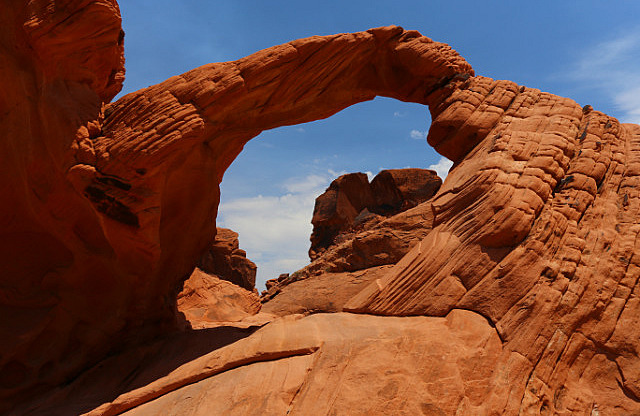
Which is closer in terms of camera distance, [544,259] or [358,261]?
[544,259]

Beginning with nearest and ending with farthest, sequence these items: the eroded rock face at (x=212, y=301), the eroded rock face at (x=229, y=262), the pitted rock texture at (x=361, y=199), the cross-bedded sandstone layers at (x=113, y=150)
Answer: the cross-bedded sandstone layers at (x=113, y=150) → the eroded rock face at (x=212, y=301) → the eroded rock face at (x=229, y=262) → the pitted rock texture at (x=361, y=199)

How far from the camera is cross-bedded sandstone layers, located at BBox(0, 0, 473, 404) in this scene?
4.69 meters

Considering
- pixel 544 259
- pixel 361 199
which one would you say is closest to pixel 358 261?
pixel 544 259

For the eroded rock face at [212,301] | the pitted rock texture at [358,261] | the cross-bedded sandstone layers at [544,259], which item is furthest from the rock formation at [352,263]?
the cross-bedded sandstone layers at [544,259]

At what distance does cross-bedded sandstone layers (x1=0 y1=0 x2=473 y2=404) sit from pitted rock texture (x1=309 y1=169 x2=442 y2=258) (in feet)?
22.5

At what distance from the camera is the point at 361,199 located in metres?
14.9

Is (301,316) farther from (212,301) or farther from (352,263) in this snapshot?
(212,301)

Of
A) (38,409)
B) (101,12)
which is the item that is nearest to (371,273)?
(38,409)

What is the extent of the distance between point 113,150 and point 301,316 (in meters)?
2.95

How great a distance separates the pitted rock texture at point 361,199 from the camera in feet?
43.8

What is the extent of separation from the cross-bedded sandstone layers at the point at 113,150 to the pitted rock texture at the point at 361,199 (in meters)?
6.85

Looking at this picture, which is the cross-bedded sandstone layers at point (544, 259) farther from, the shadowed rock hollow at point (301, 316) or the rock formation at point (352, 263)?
the rock formation at point (352, 263)

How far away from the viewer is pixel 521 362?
135 inches

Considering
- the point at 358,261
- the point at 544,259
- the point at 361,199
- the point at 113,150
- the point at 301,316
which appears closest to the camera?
the point at 544,259
